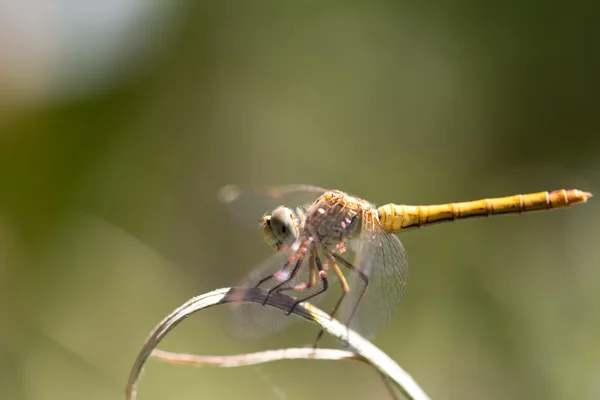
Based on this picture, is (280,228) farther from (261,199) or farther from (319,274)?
(261,199)

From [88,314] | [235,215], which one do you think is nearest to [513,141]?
[235,215]

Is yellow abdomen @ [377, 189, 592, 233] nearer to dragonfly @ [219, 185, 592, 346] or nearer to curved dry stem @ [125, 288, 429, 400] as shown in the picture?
dragonfly @ [219, 185, 592, 346]

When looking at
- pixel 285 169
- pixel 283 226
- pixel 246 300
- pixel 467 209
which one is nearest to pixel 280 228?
pixel 283 226

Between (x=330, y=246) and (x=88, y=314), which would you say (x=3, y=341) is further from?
(x=330, y=246)

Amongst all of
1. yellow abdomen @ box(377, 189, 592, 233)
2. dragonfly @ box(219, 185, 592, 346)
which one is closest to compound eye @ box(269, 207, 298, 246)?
dragonfly @ box(219, 185, 592, 346)

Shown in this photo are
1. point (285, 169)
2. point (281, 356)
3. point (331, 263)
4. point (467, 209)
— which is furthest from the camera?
Result: point (285, 169)

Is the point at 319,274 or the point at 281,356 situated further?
the point at 319,274

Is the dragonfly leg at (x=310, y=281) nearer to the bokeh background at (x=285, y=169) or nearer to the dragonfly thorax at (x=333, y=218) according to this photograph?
the dragonfly thorax at (x=333, y=218)
